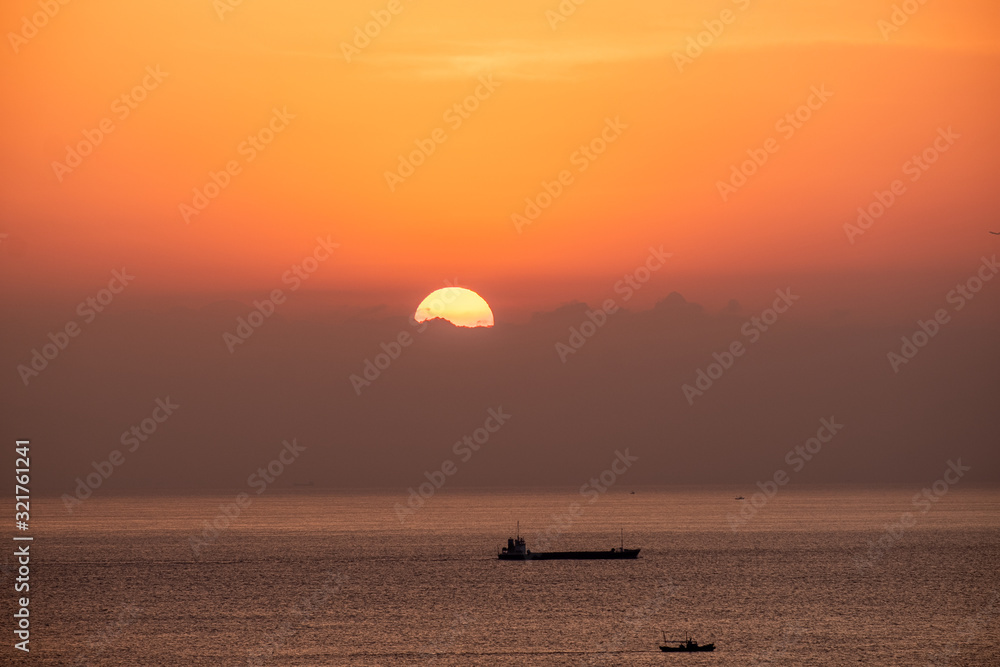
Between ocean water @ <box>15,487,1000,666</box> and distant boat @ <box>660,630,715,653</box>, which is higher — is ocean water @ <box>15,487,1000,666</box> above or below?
above

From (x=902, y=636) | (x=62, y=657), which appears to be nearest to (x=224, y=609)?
(x=62, y=657)

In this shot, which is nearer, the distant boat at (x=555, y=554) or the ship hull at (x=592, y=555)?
the distant boat at (x=555, y=554)

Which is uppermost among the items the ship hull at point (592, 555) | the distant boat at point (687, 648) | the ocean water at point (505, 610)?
the ship hull at point (592, 555)

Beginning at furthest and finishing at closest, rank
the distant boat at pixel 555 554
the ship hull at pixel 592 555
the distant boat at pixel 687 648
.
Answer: the ship hull at pixel 592 555
the distant boat at pixel 555 554
the distant boat at pixel 687 648

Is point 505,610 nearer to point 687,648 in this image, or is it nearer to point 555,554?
point 687,648

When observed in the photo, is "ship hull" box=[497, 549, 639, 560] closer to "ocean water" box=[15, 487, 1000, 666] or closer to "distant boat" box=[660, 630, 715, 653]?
"ocean water" box=[15, 487, 1000, 666]

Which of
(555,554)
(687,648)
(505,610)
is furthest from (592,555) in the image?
(687,648)

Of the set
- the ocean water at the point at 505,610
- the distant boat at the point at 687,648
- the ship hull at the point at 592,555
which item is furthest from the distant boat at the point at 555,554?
the distant boat at the point at 687,648

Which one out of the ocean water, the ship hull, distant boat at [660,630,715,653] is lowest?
distant boat at [660,630,715,653]

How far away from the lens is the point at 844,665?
8175 cm

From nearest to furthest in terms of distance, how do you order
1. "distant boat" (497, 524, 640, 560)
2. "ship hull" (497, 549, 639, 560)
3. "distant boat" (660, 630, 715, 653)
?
1. "distant boat" (660, 630, 715, 653)
2. "distant boat" (497, 524, 640, 560)
3. "ship hull" (497, 549, 639, 560)

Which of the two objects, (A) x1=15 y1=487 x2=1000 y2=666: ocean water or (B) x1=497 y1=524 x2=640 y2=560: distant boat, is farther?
(B) x1=497 y1=524 x2=640 y2=560: distant boat

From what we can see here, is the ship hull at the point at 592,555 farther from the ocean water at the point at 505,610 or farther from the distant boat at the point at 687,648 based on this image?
the distant boat at the point at 687,648

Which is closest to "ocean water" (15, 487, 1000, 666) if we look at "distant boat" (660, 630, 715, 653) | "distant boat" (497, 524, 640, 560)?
"distant boat" (660, 630, 715, 653)
